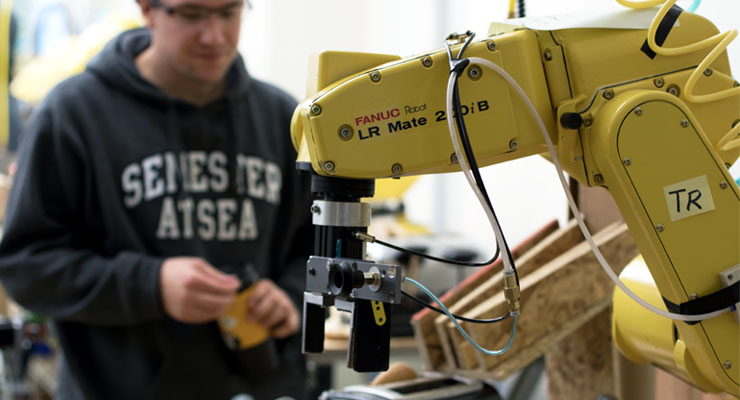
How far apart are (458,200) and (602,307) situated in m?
2.05

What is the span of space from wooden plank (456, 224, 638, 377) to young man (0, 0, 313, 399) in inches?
28.0

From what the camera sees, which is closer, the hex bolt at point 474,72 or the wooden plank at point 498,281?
the hex bolt at point 474,72

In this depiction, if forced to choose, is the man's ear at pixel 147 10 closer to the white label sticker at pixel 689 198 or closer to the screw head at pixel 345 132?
the screw head at pixel 345 132

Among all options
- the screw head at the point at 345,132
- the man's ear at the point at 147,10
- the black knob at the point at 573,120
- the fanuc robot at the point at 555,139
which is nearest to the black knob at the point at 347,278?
the fanuc robot at the point at 555,139

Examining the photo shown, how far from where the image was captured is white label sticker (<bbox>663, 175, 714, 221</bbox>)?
2.70 ft

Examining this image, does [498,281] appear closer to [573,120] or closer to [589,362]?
[589,362]

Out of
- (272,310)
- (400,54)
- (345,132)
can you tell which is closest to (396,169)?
(345,132)

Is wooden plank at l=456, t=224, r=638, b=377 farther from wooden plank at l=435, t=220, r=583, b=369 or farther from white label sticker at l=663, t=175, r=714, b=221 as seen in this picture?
white label sticker at l=663, t=175, r=714, b=221

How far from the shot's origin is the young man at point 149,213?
171 centimetres

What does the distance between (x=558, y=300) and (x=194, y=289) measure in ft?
2.54

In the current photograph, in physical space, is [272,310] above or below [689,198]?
below

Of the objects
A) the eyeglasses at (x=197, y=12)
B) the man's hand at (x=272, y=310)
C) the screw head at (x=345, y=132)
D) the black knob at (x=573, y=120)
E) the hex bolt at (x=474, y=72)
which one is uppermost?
the eyeglasses at (x=197, y=12)

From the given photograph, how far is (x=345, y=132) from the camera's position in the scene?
80 centimetres

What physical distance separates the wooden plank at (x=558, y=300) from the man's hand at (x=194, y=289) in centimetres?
67
